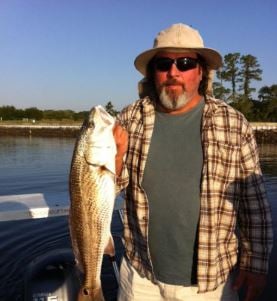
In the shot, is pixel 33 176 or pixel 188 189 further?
pixel 33 176

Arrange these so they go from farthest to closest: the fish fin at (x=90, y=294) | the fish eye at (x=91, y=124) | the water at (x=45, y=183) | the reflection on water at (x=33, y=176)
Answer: the reflection on water at (x=33, y=176)
the water at (x=45, y=183)
the fish fin at (x=90, y=294)
the fish eye at (x=91, y=124)

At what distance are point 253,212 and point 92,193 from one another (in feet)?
4.41

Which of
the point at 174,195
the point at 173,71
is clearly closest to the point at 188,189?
the point at 174,195

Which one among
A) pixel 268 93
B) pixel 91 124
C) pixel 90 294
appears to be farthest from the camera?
pixel 268 93

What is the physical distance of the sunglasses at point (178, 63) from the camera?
3096 mm

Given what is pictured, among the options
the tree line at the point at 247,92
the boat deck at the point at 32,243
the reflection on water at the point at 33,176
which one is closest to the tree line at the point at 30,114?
the tree line at the point at 247,92

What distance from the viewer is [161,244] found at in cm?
309

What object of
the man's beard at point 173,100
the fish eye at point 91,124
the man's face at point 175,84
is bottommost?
the fish eye at point 91,124

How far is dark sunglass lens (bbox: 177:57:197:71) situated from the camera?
122 inches

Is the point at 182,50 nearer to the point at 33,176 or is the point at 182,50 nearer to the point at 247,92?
the point at 33,176

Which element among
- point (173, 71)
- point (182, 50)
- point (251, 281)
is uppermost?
point (182, 50)

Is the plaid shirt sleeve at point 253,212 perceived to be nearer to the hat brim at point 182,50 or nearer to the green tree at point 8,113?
the hat brim at point 182,50

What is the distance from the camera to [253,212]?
313cm

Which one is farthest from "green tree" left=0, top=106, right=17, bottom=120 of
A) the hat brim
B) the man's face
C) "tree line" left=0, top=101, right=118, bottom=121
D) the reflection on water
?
the man's face
